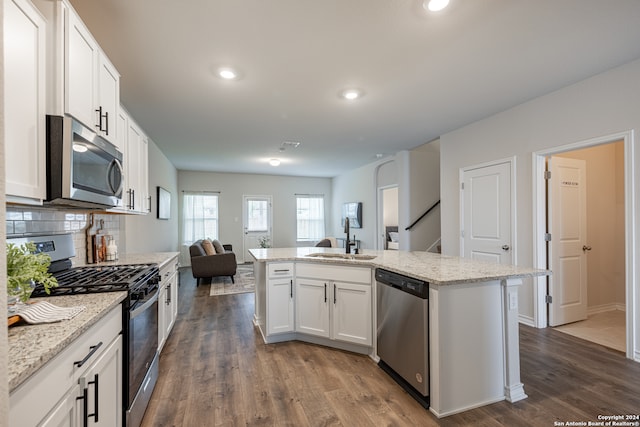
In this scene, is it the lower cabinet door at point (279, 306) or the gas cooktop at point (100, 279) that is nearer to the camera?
the gas cooktop at point (100, 279)

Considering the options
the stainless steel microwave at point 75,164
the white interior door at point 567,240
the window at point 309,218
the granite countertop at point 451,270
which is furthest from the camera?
the window at point 309,218

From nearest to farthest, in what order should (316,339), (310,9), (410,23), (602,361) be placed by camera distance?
(310,9)
(410,23)
(602,361)
(316,339)

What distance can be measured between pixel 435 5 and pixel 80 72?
2106 millimetres

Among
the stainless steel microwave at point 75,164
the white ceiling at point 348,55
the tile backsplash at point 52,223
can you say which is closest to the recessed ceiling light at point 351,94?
the white ceiling at point 348,55

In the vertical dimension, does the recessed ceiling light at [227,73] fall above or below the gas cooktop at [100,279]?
above

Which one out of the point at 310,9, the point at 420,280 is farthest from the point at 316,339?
the point at 310,9

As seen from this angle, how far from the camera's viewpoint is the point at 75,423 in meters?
1.04

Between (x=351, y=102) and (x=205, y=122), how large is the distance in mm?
2016

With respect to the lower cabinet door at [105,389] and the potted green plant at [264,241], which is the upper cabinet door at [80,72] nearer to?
the lower cabinet door at [105,389]

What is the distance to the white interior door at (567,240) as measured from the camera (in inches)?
133

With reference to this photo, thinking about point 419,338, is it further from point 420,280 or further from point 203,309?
point 203,309

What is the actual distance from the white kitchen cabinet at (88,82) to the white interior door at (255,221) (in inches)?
249

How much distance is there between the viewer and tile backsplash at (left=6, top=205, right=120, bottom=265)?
1653mm

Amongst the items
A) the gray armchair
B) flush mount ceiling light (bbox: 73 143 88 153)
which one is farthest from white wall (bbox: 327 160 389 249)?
flush mount ceiling light (bbox: 73 143 88 153)
